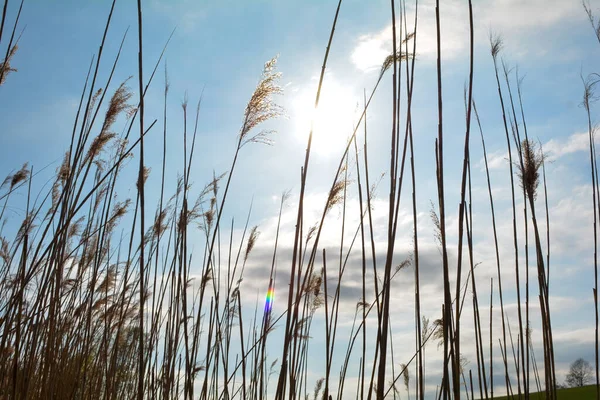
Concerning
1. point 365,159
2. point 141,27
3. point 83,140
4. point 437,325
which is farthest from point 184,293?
point 437,325

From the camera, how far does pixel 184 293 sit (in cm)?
224

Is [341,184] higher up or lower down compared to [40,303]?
higher up

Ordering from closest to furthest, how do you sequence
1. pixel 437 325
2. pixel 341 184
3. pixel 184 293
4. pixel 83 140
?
pixel 83 140 < pixel 184 293 < pixel 341 184 < pixel 437 325

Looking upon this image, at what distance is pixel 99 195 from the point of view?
3373mm

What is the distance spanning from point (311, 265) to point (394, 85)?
2.67ft

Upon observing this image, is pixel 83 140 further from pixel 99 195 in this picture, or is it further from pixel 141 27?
pixel 99 195

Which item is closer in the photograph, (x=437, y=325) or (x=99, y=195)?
(x=437, y=325)

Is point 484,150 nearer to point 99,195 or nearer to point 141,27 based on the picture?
point 141,27

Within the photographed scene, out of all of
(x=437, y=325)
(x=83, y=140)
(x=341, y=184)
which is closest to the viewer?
(x=83, y=140)

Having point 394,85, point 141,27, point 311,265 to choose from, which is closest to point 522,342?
point 311,265

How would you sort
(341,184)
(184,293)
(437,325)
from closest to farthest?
(184,293), (341,184), (437,325)

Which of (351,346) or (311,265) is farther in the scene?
(351,346)

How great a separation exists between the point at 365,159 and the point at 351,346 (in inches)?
41.6

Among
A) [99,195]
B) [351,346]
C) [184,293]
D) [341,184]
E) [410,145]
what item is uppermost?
[99,195]
